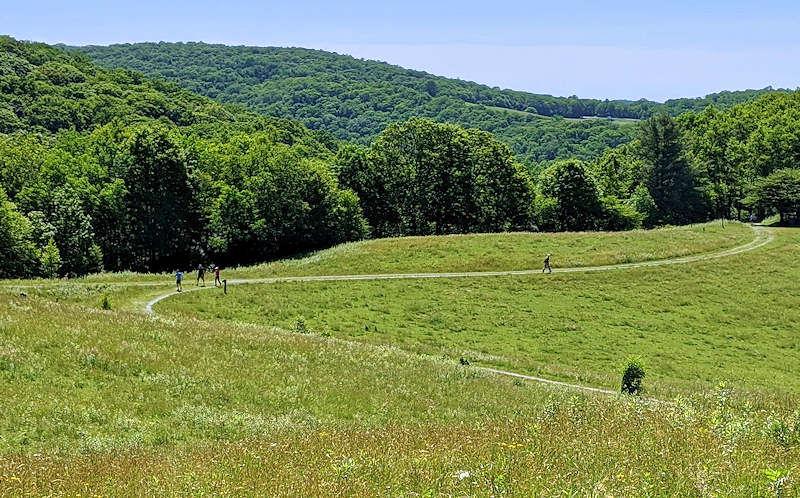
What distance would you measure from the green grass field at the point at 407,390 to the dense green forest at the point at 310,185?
20.6 meters

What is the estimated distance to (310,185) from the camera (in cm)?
7556

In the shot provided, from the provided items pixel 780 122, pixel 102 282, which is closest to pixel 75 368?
pixel 102 282

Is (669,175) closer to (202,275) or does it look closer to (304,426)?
(202,275)

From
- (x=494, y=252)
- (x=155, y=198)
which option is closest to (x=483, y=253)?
(x=494, y=252)

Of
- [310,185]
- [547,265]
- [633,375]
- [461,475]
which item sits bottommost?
[633,375]

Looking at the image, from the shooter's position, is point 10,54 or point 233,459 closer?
point 233,459

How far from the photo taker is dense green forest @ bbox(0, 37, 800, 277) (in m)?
69.2

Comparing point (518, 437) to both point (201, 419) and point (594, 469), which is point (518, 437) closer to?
point (594, 469)

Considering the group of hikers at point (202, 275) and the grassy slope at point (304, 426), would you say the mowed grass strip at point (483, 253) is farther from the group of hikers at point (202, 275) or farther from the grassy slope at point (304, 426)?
the grassy slope at point (304, 426)

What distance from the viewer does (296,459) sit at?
28.3ft

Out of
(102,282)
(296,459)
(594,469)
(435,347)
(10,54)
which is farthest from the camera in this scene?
(10,54)

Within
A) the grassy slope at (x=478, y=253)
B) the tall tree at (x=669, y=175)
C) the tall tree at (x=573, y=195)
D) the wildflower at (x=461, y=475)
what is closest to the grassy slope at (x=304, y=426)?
the wildflower at (x=461, y=475)

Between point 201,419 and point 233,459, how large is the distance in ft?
21.8

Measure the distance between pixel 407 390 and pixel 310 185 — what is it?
57537mm
